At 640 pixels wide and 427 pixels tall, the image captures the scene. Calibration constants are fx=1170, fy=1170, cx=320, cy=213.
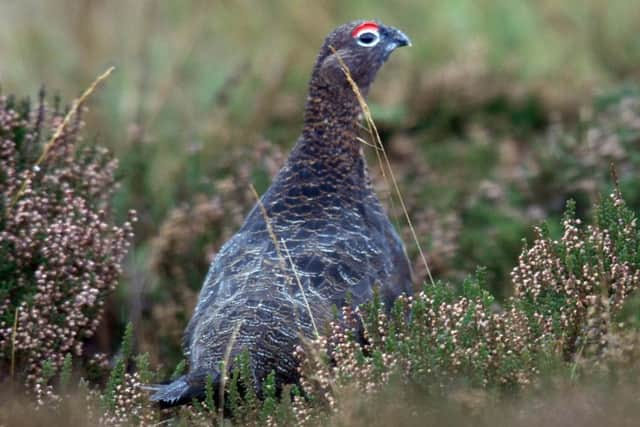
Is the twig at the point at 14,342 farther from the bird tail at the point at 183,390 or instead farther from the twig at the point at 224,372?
the twig at the point at 224,372

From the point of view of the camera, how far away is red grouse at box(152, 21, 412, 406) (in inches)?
184

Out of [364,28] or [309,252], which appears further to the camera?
[364,28]

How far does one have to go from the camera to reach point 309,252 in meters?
5.20

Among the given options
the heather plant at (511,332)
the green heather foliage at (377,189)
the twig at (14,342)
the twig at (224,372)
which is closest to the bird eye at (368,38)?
the green heather foliage at (377,189)

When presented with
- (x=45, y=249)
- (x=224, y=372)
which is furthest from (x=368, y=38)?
(x=224, y=372)

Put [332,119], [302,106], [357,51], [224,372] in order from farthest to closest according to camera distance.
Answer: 1. [302,106]
2. [357,51]
3. [332,119]
4. [224,372]

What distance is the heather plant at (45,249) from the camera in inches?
198

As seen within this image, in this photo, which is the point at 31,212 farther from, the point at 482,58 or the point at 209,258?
the point at 482,58

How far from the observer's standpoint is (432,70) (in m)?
10.1

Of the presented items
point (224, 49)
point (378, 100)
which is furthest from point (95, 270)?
point (224, 49)

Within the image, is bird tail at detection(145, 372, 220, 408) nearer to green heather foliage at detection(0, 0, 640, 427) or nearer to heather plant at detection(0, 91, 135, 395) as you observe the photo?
green heather foliage at detection(0, 0, 640, 427)

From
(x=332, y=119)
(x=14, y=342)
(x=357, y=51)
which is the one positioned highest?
(x=357, y=51)

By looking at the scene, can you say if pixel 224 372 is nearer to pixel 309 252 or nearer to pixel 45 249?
pixel 309 252

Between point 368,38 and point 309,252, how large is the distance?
4.95 ft
